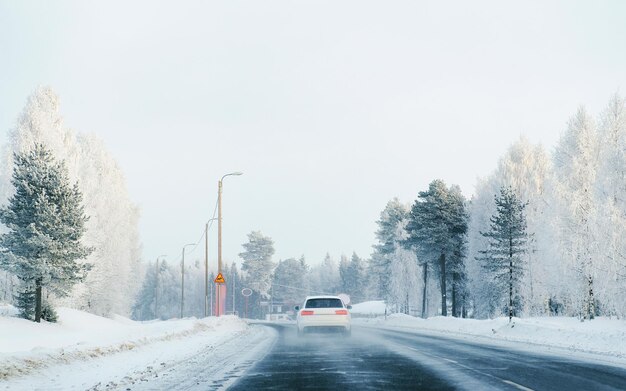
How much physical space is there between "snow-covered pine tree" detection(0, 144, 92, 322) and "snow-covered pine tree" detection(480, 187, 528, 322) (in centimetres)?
2669

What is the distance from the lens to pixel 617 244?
28672 millimetres

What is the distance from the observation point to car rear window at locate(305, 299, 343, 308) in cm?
2647

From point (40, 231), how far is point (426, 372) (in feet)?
76.7

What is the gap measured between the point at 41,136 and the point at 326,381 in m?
34.8

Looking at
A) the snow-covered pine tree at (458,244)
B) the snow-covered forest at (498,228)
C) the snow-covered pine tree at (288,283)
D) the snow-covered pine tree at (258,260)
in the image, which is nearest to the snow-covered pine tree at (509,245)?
the snow-covered forest at (498,228)

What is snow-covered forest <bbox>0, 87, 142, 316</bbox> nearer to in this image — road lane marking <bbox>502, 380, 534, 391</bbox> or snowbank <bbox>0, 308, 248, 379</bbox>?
snowbank <bbox>0, 308, 248, 379</bbox>

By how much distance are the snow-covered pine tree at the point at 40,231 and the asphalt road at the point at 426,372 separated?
53.1ft

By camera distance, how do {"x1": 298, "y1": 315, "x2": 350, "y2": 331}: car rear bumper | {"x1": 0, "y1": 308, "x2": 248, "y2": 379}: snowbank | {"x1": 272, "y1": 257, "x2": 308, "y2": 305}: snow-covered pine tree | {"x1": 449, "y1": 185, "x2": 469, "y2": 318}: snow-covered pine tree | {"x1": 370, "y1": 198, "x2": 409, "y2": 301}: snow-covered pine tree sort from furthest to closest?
{"x1": 272, "y1": 257, "x2": 308, "y2": 305}: snow-covered pine tree
{"x1": 370, "y1": 198, "x2": 409, "y2": 301}: snow-covered pine tree
{"x1": 449, "y1": 185, "x2": 469, "y2": 318}: snow-covered pine tree
{"x1": 298, "y1": 315, "x2": 350, "y2": 331}: car rear bumper
{"x1": 0, "y1": 308, "x2": 248, "y2": 379}: snowbank

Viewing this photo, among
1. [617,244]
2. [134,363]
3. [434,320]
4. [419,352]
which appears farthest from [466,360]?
[434,320]

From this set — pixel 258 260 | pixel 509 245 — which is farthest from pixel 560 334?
pixel 258 260

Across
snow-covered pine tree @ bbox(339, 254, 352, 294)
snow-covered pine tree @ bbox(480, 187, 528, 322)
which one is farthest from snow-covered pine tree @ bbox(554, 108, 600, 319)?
snow-covered pine tree @ bbox(339, 254, 352, 294)

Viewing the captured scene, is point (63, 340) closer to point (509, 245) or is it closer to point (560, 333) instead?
point (560, 333)

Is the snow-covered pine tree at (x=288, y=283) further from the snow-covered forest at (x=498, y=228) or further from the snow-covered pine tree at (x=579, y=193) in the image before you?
the snow-covered pine tree at (x=579, y=193)

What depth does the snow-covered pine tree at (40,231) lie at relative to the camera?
30.5 m
